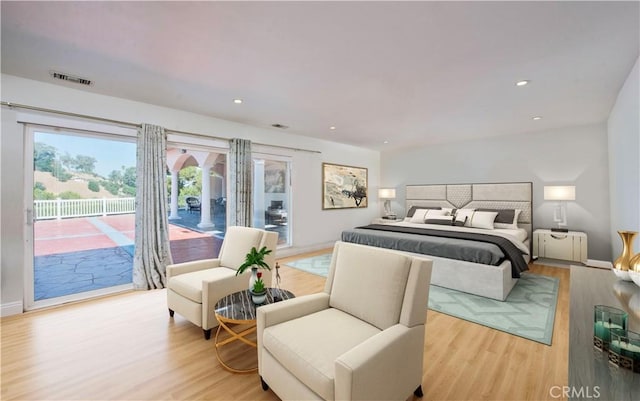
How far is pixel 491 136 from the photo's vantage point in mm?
5656

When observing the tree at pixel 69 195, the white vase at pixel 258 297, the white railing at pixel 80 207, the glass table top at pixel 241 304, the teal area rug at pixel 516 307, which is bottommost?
the teal area rug at pixel 516 307

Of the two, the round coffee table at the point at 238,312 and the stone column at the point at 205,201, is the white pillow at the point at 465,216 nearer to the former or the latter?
the round coffee table at the point at 238,312

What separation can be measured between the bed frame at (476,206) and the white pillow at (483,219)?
61 cm

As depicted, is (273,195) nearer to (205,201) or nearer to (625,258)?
(205,201)

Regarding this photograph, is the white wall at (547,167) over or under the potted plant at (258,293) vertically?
over

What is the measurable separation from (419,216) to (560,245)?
236 centimetres

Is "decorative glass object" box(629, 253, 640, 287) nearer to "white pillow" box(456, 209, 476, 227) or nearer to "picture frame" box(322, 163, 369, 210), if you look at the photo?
"white pillow" box(456, 209, 476, 227)

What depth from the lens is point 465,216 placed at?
531cm

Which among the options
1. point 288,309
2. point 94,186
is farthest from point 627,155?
point 94,186

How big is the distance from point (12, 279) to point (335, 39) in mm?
4156

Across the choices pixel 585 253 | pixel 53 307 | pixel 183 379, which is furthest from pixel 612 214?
pixel 53 307

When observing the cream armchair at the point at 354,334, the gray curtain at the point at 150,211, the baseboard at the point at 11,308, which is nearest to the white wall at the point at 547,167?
the cream armchair at the point at 354,334

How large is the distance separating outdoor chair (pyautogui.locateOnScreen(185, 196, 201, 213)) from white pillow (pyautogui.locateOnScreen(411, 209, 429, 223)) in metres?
4.35

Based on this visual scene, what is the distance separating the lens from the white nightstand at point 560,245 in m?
4.42
